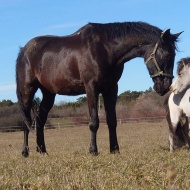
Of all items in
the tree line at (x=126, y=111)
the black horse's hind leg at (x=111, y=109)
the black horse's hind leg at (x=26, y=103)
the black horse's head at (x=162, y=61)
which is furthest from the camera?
the tree line at (x=126, y=111)

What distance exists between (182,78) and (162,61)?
2623 millimetres

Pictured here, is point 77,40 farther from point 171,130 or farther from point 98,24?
point 171,130

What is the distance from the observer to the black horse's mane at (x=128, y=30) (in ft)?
27.3

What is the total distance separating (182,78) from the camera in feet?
34.2

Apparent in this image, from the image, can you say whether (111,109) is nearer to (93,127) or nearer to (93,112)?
(93,112)

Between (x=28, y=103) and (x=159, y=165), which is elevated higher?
(x=28, y=103)

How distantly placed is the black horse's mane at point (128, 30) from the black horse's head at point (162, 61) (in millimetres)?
201

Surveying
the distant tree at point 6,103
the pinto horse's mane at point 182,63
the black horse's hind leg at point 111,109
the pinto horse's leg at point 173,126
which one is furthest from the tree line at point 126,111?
the black horse's hind leg at point 111,109

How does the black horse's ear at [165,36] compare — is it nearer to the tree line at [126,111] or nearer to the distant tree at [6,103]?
the tree line at [126,111]

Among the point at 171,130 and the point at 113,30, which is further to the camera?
the point at 171,130

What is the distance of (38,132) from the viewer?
1021 centimetres

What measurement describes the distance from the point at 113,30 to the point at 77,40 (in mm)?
860

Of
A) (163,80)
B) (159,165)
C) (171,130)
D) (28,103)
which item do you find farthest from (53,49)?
(159,165)

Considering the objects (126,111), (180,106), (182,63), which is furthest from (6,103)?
(182,63)
